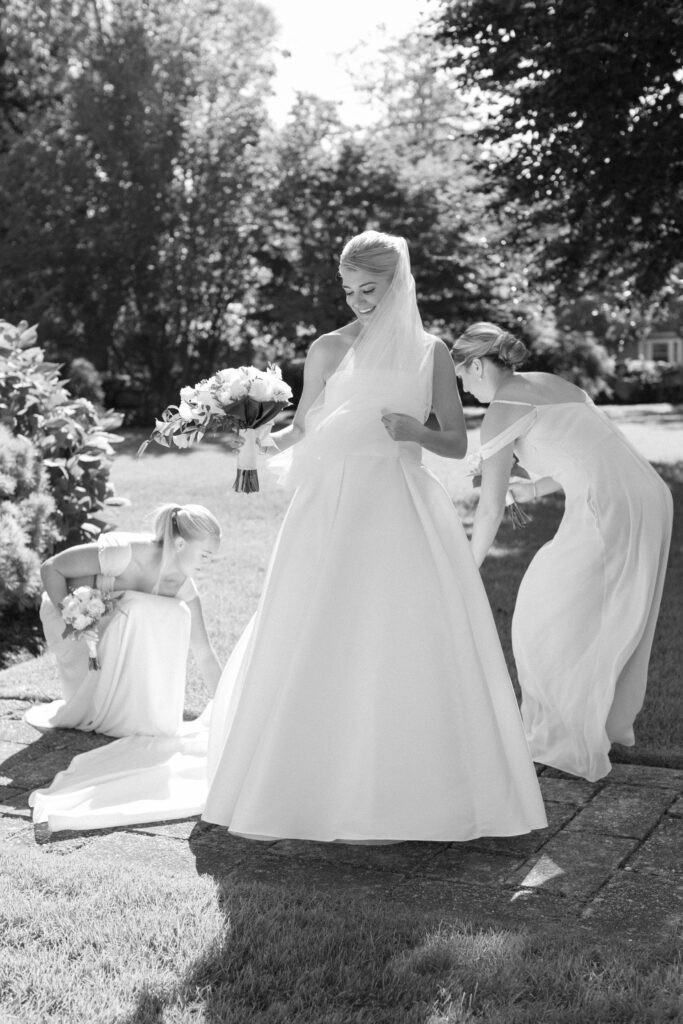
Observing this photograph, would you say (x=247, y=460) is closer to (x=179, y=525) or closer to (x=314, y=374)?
(x=314, y=374)

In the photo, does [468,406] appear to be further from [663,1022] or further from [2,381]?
[663,1022]

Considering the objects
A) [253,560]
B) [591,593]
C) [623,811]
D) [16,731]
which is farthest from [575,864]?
[253,560]

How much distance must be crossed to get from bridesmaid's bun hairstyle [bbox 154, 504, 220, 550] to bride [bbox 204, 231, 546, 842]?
1045mm

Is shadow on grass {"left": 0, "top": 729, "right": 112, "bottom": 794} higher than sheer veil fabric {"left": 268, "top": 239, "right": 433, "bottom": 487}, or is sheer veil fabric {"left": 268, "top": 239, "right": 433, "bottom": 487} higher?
sheer veil fabric {"left": 268, "top": 239, "right": 433, "bottom": 487}

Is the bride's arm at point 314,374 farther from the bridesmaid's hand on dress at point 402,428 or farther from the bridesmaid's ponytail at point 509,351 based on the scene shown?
the bridesmaid's ponytail at point 509,351

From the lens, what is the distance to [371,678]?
4332mm

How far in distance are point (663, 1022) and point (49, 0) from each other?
32.1 m

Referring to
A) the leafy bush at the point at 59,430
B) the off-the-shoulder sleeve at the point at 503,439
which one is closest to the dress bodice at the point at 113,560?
the off-the-shoulder sleeve at the point at 503,439

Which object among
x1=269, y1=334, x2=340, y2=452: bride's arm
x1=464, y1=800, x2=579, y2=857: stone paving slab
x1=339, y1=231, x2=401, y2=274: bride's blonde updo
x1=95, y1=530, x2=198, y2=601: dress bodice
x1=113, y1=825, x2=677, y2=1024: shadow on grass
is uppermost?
x1=339, y1=231, x2=401, y2=274: bride's blonde updo

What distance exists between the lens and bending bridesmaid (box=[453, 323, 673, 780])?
521 centimetres

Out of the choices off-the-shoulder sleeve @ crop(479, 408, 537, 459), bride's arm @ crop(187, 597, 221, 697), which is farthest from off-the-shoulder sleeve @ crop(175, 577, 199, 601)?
off-the-shoulder sleeve @ crop(479, 408, 537, 459)

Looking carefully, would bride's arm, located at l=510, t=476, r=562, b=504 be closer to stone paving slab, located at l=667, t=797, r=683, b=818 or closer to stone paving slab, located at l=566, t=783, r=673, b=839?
stone paving slab, located at l=566, t=783, r=673, b=839

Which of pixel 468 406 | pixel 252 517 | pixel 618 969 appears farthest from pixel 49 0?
pixel 618 969

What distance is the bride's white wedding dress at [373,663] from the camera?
4.25 meters
